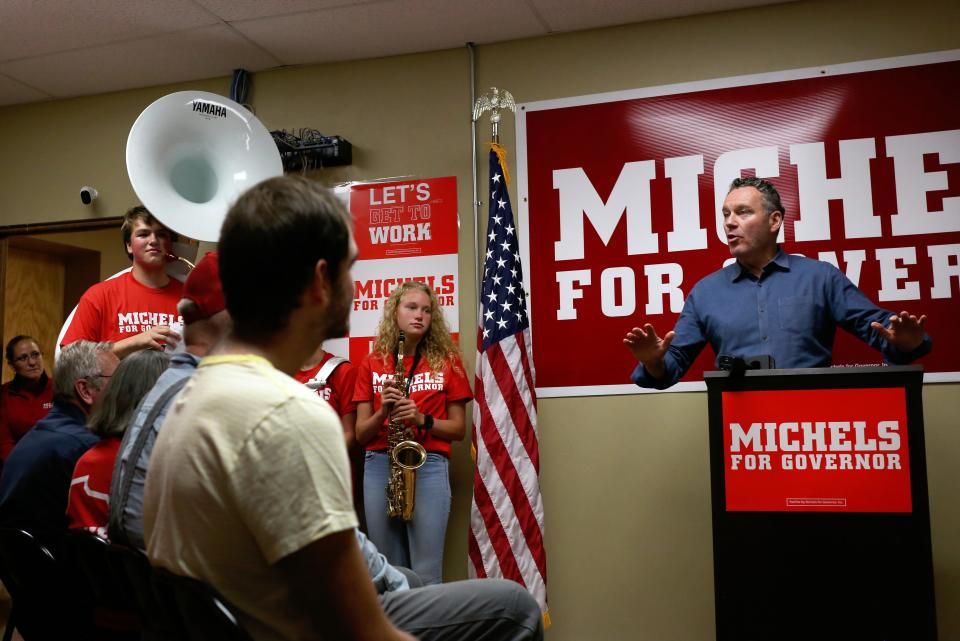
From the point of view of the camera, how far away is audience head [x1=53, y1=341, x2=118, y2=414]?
2.60m

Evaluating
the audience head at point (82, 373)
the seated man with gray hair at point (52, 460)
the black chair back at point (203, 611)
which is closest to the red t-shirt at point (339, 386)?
the audience head at point (82, 373)

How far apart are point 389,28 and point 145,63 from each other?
4.85 ft

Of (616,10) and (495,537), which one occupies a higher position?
(616,10)

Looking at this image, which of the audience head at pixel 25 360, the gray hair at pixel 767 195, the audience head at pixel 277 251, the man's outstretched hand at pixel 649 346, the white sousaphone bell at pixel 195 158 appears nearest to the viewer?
the audience head at pixel 277 251

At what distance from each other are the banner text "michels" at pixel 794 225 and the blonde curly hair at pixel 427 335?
586mm

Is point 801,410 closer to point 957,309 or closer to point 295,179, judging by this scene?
point 957,309

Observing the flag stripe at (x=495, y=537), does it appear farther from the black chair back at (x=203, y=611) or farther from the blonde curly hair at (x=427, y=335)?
the black chair back at (x=203, y=611)

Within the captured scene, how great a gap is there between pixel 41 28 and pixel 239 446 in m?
4.14

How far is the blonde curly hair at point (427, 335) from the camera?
4051 mm

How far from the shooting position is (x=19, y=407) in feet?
16.5

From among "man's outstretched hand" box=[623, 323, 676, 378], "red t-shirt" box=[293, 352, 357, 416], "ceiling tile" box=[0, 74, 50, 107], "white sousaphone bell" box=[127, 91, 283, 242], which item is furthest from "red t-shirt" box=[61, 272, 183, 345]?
"ceiling tile" box=[0, 74, 50, 107]

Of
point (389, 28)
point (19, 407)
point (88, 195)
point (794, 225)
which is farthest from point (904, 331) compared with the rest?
point (19, 407)

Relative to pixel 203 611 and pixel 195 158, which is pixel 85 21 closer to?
pixel 195 158

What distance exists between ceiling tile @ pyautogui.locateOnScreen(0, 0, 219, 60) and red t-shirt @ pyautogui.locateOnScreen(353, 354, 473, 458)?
77.6 inches
